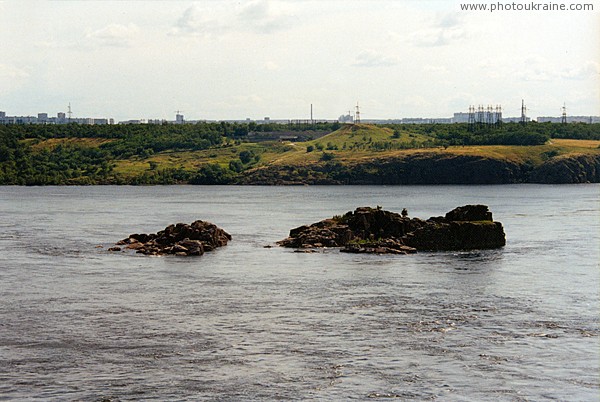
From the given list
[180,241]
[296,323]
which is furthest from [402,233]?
[296,323]

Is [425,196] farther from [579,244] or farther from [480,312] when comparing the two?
[480,312]

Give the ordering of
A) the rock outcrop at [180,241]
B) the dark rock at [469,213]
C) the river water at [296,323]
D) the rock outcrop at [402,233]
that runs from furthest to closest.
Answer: the dark rock at [469,213] → the rock outcrop at [402,233] → the rock outcrop at [180,241] → the river water at [296,323]

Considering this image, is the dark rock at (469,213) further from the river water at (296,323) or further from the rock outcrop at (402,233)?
the river water at (296,323)

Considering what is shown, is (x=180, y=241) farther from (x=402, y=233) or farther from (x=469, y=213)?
(x=469, y=213)

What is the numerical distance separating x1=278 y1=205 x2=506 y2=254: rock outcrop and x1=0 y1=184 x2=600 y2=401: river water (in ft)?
7.81

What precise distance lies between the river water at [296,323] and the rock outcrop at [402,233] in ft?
7.81

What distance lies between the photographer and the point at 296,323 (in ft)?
169

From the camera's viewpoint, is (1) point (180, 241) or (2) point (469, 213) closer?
(1) point (180, 241)

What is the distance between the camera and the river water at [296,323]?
39.3 m

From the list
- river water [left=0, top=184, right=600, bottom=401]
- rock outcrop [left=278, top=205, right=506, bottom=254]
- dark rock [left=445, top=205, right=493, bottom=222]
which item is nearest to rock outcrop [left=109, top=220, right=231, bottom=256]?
river water [left=0, top=184, right=600, bottom=401]

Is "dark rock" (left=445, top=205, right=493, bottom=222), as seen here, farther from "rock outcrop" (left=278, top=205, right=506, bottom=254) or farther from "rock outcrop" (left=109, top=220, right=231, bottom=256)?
"rock outcrop" (left=109, top=220, right=231, bottom=256)

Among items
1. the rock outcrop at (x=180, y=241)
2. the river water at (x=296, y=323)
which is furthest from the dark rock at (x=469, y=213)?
the rock outcrop at (x=180, y=241)

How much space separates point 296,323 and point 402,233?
119 feet

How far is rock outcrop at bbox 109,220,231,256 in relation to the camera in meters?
82.9
